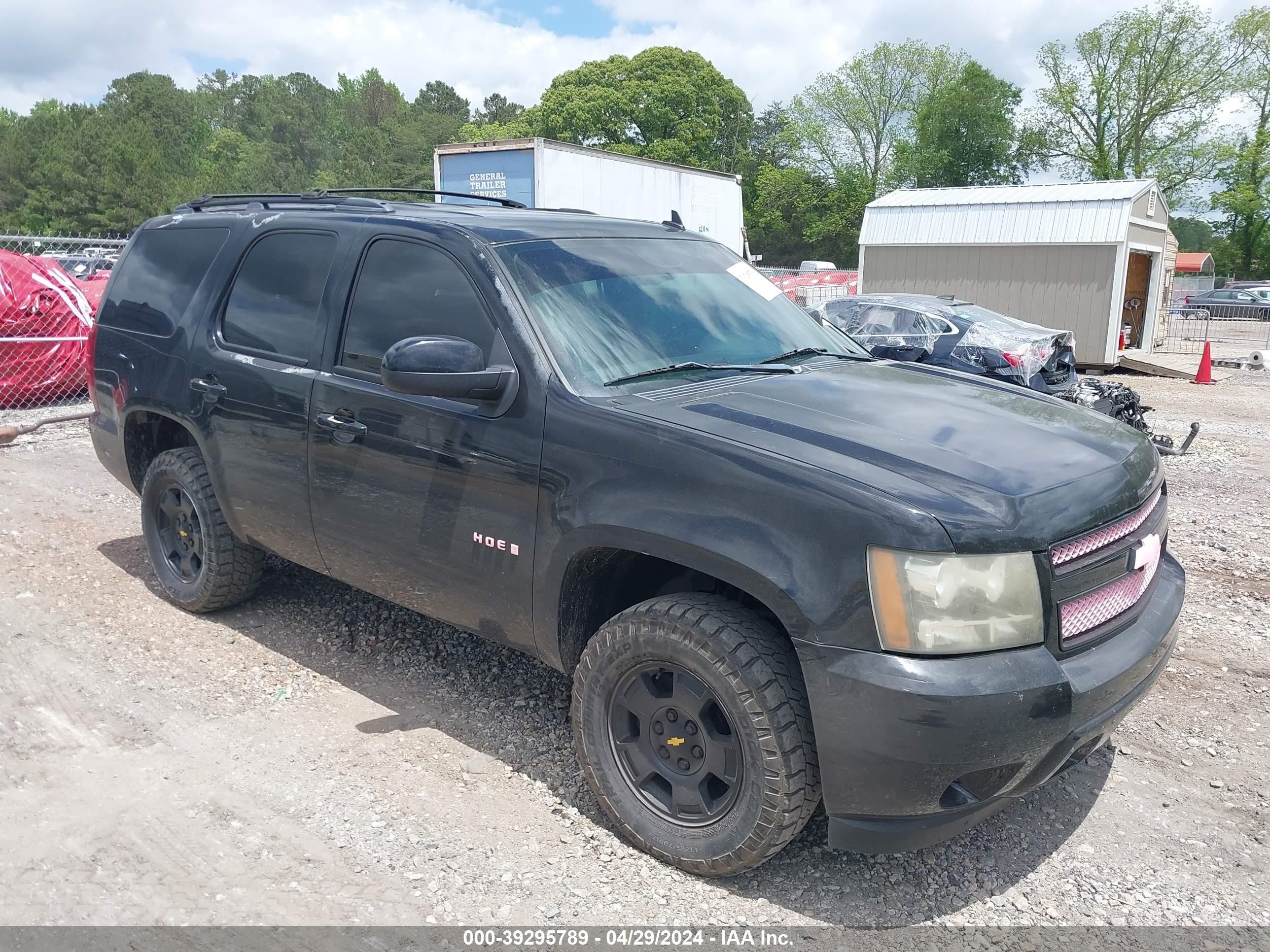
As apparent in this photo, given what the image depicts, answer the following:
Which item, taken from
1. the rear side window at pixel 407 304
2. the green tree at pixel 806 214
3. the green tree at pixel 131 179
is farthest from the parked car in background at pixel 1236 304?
the green tree at pixel 131 179

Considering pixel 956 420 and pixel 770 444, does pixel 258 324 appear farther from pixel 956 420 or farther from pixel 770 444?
pixel 956 420

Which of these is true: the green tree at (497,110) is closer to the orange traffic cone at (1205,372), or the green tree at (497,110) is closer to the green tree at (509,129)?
the green tree at (509,129)

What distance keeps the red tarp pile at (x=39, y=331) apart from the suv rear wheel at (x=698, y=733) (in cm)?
957

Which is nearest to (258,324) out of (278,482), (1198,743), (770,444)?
(278,482)

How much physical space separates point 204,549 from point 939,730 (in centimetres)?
361

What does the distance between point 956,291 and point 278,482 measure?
18.8 m

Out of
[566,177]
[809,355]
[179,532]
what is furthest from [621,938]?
[566,177]

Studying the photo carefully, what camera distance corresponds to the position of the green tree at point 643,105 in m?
62.0

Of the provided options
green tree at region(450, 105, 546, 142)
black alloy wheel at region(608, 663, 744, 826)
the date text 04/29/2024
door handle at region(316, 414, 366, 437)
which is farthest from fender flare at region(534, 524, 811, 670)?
green tree at region(450, 105, 546, 142)

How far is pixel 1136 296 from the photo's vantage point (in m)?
22.9

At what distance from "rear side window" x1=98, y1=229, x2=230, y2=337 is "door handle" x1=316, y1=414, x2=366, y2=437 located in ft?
4.23

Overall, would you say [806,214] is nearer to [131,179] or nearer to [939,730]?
[131,179]

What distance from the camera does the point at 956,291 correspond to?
20641 mm

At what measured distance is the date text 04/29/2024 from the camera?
2.73 metres
